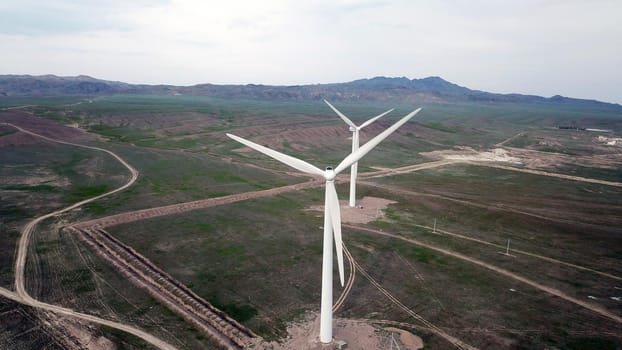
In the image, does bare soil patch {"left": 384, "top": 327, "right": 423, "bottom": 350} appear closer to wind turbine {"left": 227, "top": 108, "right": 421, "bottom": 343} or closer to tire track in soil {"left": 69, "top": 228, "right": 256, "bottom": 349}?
wind turbine {"left": 227, "top": 108, "right": 421, "bottom": 343}

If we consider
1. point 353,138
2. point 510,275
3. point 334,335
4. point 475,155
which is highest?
point 353,138

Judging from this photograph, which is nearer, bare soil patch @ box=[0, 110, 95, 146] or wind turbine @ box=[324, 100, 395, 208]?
wind turbine @ box=[324, 100, 395, 208]

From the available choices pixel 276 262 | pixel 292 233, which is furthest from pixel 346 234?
pixel 276 262

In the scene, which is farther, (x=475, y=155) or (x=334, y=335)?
(x=475, y=155)

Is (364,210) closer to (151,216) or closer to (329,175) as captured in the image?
(151,216)

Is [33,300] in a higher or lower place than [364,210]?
lower

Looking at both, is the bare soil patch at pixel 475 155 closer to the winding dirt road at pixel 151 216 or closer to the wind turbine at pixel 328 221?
the winding dirt road at pixel 151 216

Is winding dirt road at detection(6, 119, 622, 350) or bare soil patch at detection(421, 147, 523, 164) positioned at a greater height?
bare soil patch at detection(421, 147, 523, 164)

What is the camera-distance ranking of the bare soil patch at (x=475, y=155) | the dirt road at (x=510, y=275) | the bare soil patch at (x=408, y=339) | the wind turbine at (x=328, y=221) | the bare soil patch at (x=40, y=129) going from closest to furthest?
the wind turbine at (x=328, y=221), the bare soil patch at (x=408, y=339), the dirt road at (x=510, y=275), the bare soil patch at (x=40, y=129), the bare soil patch at (x=475, y=155)

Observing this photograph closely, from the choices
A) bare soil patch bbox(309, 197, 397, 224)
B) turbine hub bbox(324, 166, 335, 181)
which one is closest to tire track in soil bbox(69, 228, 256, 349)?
turbine hub bbox(324, 166, 335, 181)

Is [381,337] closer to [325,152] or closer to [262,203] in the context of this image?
[262,203]

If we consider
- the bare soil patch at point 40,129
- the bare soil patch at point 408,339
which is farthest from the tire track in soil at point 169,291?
the bare soil patch at point 40,129

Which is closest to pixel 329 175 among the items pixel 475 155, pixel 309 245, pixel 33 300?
pixel 309 245
